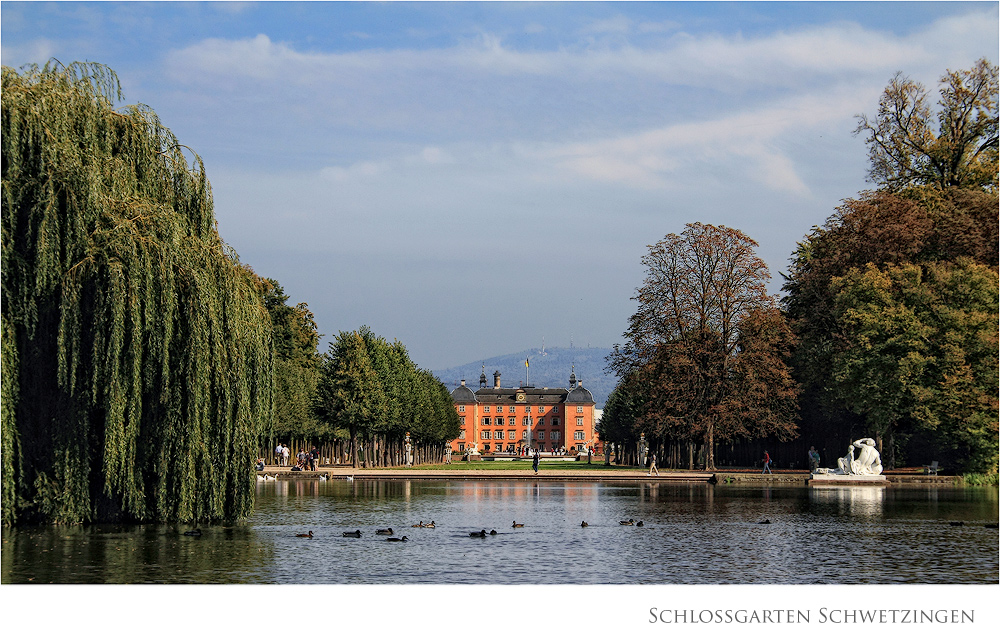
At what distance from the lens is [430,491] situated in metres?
48.0

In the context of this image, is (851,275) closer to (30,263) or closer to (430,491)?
(430,491)

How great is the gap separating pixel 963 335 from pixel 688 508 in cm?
2289

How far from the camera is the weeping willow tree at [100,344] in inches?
942

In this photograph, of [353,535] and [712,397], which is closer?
[353,535]

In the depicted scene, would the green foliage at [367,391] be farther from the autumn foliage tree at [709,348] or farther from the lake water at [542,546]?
the lake water at [542,546]

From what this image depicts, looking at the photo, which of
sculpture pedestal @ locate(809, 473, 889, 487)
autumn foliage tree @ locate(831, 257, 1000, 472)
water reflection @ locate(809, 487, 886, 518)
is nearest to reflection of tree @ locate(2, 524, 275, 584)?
water reflection @ locate(809, 487, 886, 518)

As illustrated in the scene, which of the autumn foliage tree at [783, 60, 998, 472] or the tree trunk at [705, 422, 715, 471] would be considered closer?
the autumn foliage tree at [783, 60, 998, 472]

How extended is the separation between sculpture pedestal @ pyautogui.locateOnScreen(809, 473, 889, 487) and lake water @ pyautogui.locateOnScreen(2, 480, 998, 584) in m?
12.5

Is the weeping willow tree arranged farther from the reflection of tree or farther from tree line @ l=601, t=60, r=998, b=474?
tree line @ l=601, t=60, r=998, b=474

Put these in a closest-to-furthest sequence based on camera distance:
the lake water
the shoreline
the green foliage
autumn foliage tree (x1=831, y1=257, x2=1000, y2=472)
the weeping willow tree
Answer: the lake water, the weeping willow tree, autumn foliage tree (x1=831, y1=257, x2=1000, y2=472), the shoreline, the green foliage

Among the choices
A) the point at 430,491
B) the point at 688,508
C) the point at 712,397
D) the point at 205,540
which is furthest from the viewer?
the point at 712,397

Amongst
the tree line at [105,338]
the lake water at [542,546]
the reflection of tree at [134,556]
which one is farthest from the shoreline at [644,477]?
the reflection of tree at [134,556]

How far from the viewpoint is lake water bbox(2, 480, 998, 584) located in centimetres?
2019

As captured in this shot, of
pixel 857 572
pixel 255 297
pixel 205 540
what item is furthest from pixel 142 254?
pixel 857 572
